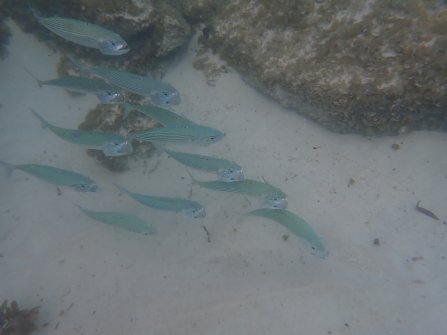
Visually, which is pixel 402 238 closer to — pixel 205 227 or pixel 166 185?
pixel 205 227

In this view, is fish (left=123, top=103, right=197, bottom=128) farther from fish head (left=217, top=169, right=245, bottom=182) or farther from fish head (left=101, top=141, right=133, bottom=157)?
fish head (left=217, top=169, right=245, bottom=182)

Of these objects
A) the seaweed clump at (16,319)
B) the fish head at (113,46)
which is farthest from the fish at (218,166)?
the seaweed clump at (16,319)

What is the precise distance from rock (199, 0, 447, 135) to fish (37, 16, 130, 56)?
2.66 m

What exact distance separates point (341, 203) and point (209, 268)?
235 centimetres

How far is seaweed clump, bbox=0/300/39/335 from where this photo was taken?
448 cm

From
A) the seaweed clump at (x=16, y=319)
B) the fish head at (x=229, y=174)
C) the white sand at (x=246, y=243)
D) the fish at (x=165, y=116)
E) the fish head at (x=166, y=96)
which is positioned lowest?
the seaweed clump at (x=16, y=319)

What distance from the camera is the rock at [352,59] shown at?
450cm

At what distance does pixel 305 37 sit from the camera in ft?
17.7

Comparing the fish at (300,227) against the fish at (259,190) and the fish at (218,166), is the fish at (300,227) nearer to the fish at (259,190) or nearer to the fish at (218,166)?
the fish at (259,190)

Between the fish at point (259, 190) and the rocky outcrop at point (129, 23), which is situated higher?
the rocky outcrop at point (129, 23)

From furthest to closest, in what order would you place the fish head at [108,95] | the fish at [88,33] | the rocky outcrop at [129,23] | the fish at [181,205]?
1. the rocky outcrop at [129,23]
2. the fish head at [108,95]
3. the fish at [181,205]
4. the fish at [88,33]

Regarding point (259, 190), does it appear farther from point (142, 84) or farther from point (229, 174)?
point (142, 84)

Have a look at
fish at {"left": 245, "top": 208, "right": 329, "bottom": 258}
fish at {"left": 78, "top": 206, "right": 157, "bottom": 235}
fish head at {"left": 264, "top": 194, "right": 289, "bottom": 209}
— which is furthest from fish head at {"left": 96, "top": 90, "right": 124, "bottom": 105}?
fish at {"left": 245, "top": 208, "right": 329, "bottom": 258}

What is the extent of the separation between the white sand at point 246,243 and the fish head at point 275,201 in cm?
84
